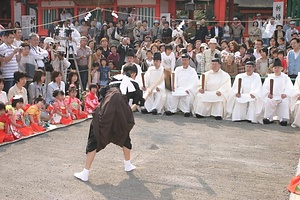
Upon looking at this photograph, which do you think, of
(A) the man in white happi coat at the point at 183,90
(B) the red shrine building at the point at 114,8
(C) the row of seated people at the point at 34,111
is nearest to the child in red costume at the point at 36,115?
(C) the row of seated people at the point at 34,111

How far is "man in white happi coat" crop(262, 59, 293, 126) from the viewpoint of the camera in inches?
335

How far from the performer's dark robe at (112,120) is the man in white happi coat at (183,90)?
4.35 metres

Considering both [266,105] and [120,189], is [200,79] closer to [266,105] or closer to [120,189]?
[266,105]

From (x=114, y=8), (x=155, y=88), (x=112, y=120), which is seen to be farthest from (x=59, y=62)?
(x=114, y=8)

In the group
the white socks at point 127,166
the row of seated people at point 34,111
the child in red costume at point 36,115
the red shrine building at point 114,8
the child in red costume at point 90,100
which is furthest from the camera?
the red shrine building at point 114,8

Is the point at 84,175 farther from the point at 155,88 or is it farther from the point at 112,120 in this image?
the point at 155,88

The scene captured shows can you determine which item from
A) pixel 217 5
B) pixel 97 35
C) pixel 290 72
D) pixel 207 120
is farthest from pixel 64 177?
pixel 217 5

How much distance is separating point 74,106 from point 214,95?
302 centimetres

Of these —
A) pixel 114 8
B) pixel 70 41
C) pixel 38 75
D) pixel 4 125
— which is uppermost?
pixel 114 8

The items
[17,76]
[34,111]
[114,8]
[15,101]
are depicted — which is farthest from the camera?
[114,8]

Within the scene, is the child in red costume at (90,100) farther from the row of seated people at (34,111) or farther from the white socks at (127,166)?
the white socks at (127,166)

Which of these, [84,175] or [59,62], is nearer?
[84,175]

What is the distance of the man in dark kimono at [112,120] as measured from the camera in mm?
4906

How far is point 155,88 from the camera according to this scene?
373 inches
